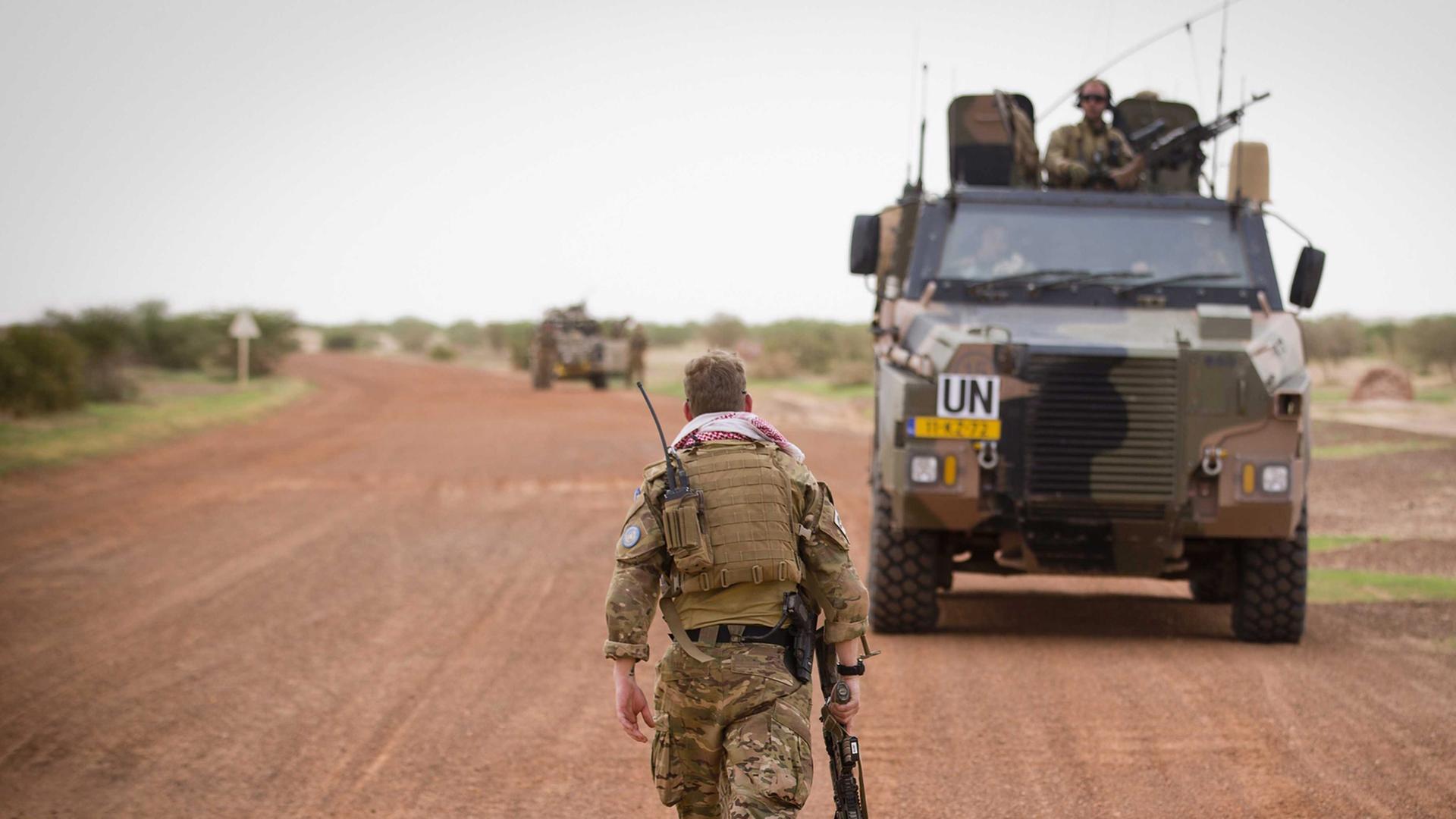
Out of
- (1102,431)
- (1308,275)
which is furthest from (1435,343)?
(1102,431)

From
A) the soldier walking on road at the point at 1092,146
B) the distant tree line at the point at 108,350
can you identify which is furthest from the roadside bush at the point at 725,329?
the soldier walking on road at the point at 1092,146

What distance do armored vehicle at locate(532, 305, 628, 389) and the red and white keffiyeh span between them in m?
31.5

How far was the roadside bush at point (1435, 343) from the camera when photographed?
3152 cm

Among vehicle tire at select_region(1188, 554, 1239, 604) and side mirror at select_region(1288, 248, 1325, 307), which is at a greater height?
side mirror at select_region(1288, 248, 1325, 307)

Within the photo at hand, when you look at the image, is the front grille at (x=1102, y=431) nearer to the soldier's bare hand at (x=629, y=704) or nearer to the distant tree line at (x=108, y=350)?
the soldier's bare hand at (x=629, y=704)

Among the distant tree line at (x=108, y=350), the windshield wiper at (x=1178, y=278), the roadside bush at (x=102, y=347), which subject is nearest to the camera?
the windshield wiper at (x=1178, y=278)

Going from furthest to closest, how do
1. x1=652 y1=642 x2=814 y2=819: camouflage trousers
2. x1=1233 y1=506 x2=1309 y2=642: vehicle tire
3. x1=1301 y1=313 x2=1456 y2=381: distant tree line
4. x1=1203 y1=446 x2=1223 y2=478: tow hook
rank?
x1=1301 y1=313 x2=1456 y2=381: distant tree line → x1=1233 y1=506 x2=1309 y2=642: vehicle tire → x1=1203 y1=446 x2=1223 y2=478: tow hook → x1=652 y1=642 x2=814 y2=819: camouflage trousers

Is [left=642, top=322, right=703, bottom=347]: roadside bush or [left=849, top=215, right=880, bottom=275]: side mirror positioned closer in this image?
[left=849, top=215, right=880, bottom=275]: side mirror

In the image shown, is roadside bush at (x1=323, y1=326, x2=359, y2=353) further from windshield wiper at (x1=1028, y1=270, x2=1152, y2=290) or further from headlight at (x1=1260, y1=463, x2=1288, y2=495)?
headlight at (x1=1260, y1=463, x2=1288, y2=495)

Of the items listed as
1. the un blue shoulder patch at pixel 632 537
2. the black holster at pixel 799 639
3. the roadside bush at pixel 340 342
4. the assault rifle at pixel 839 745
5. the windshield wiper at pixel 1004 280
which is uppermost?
the windshield wiper at pixel 1004 280

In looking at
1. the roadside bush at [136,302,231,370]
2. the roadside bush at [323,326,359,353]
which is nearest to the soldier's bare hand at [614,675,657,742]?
the roadside bush at [136,302,231,370]

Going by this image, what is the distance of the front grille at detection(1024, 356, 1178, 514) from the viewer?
6.85 meters

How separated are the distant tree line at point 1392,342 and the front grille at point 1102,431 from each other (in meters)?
22.9

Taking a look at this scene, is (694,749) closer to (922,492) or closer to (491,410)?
(922,492)
